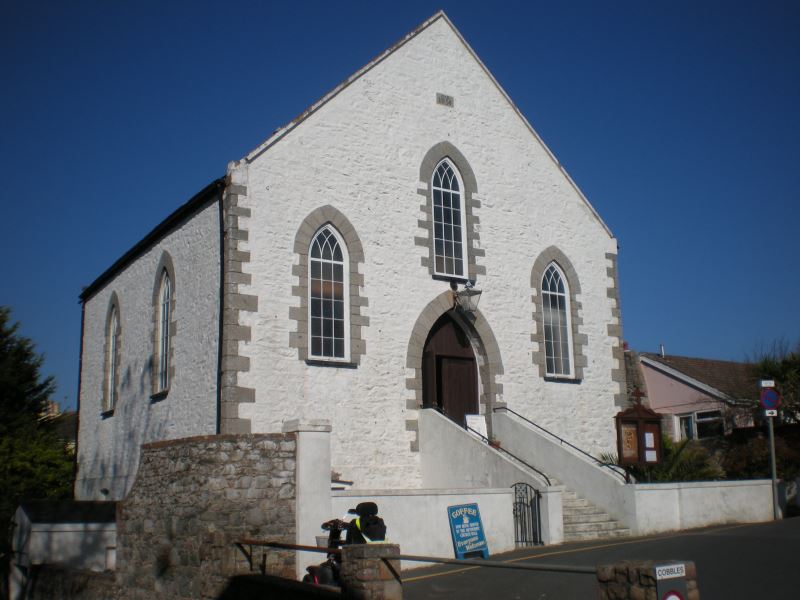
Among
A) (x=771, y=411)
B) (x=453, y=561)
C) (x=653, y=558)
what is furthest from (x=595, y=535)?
(x=453, y=561)

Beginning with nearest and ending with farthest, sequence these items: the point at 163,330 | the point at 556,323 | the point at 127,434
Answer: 1. the point at 163,330
2. the point at 127,434
3. the point at 556,323

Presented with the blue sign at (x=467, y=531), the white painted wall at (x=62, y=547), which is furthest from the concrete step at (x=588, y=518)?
the white painted wall at (x=62, y=547)

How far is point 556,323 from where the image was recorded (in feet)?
71.5

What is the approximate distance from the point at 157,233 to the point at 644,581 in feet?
54.9

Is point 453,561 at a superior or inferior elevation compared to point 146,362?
inferior

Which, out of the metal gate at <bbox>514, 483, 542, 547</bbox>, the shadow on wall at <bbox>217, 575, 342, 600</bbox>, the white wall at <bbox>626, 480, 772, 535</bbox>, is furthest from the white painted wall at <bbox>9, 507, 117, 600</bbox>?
the white wall at <bbox>626, 480, 772, 535</bbox>

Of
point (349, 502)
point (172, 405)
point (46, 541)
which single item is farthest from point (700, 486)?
point (46, 541)

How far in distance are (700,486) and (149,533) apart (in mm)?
10315

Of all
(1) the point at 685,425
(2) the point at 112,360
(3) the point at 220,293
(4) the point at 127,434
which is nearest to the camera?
(3) the point at 220,293

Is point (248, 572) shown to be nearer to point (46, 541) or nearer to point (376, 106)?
point (46, 541)

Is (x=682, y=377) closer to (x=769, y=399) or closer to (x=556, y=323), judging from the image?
(x=556, y=323)

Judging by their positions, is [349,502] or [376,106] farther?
[376,106]

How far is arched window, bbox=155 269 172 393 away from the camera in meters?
20.0

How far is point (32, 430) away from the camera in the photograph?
92.9 feet
